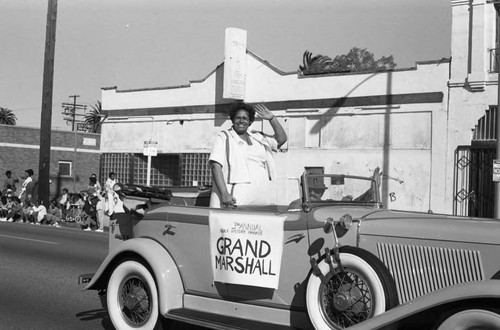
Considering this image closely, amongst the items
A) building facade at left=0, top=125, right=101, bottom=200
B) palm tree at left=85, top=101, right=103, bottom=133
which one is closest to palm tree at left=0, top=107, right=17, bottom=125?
palm tree at left=85, top=101, right=103, bottom=133

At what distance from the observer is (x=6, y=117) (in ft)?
249

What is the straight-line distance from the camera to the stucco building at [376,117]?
1864 centimetres

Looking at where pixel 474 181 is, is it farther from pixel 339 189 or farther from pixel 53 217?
pixel 339 189

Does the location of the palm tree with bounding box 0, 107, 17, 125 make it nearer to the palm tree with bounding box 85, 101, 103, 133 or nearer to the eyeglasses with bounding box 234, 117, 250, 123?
the palm tree with bounding box 85, 101, 103, 133

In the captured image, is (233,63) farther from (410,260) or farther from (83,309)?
(410,260)

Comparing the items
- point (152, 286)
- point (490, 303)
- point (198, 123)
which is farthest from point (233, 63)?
point (490, 303)

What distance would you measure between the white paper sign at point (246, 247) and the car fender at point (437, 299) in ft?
3.04

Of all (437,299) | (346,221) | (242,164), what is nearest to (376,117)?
(242,164)

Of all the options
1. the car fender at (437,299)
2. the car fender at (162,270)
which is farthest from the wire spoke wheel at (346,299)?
the car fender at (162,270)

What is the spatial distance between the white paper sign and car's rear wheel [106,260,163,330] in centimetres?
64

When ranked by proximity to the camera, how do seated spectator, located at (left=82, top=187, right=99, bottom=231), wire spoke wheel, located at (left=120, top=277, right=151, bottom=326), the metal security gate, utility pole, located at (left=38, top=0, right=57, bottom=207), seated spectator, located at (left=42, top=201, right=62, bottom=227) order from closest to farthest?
1. wire spoke wheel, located at (left=120, top=277, right=151, bottom=326)
2. the metal security gate
3. seated spectator, located at (left=82, top=187, right=99, bottom=231)
4. seated spectator, located at (left=42, top=201, right=62, bottom=227)
5. utility pole, located at (left=38, top=0, right=57, bottom=207)

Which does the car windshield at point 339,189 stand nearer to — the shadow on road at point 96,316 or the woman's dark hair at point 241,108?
the woman's dark hair at point 241,108

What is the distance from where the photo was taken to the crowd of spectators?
19516mm

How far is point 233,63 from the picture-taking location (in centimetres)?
2278
